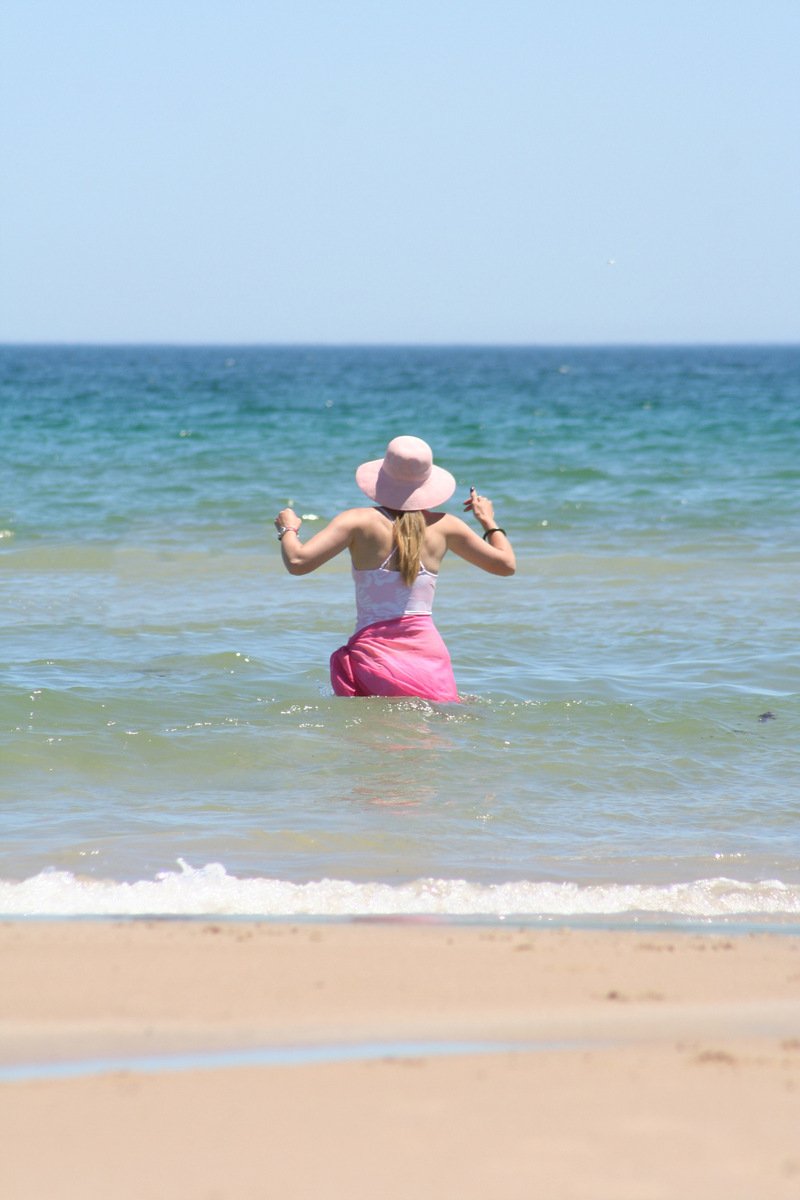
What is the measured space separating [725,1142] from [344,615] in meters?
6.74

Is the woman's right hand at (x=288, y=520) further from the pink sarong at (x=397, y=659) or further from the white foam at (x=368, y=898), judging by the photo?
the white foam at (x=368, y=898)

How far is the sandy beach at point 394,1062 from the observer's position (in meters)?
2.46

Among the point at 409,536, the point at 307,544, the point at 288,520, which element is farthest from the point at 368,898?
the point at 409,536

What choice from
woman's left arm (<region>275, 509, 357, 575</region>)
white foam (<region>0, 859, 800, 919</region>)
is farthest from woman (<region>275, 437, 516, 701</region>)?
white foam (<region>0, 859, 800, 919</region>)

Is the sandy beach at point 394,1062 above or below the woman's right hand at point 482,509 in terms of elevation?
below

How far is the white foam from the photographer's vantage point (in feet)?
13.0

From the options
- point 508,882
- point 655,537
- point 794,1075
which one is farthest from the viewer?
point 655,537

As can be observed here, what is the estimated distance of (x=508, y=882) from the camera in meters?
4.24

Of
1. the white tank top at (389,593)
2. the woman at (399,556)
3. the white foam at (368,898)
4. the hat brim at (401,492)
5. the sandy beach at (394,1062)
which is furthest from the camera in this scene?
the white tank top at (389,593)

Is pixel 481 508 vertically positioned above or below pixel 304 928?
above

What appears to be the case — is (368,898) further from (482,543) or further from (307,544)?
(482,543)

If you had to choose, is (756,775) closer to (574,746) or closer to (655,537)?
(574,746)

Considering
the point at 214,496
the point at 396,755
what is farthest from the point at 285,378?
the point at 396,755

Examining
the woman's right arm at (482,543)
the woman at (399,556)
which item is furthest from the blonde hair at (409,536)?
the woman's right arm at (482,543)
